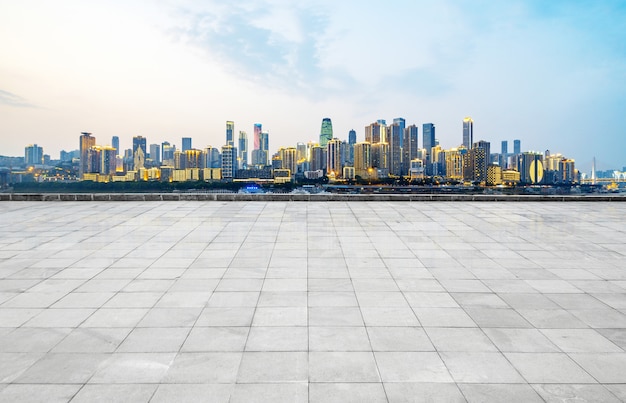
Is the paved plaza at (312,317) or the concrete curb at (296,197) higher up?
the concrete curb at (296,197)

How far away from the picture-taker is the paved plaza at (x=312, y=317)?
14.1 ft

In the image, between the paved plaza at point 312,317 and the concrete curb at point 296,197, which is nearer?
the paved plaza at point 312,317

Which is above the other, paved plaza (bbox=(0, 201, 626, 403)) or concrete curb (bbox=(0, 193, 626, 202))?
concrete curb (bbox=(0, 193, 626, 202))

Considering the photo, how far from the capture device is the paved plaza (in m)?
4.30

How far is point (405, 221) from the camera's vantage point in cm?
1544

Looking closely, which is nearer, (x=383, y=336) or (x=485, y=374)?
(x=485, y=374)

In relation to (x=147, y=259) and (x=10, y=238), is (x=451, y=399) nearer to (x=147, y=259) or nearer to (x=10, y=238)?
(x=147, y=259)

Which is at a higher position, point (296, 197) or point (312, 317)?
point (296, 197)

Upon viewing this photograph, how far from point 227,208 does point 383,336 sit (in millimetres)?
15046

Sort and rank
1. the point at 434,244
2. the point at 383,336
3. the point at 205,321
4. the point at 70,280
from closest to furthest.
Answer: the point at 383,336
the point at 205,321
the point at 70,280
the point at 434,244

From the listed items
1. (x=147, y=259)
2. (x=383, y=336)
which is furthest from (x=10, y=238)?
(x=383, y=336)

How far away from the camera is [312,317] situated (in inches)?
237

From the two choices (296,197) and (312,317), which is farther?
(296,197)

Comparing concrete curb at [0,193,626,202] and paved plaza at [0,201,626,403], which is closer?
paved plaza at [0,201,626,403]
